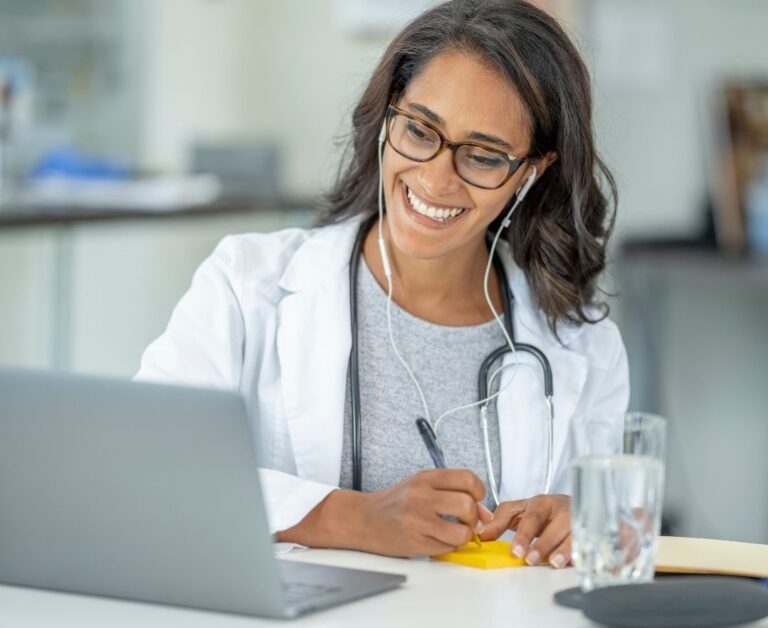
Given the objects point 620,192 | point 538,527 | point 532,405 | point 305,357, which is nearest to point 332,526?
point 538,527

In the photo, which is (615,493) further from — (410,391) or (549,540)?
(410,391)

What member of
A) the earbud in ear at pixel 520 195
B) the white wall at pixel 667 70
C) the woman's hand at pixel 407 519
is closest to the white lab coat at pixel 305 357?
the earbud in ear at pixel 520 195

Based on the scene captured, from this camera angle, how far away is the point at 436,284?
6.11ft

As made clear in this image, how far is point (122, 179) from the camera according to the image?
4.12 metres

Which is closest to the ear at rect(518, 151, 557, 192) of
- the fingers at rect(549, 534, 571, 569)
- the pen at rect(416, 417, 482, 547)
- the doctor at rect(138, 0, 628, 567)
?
the doctor at rect(138, 0, 628, 567)

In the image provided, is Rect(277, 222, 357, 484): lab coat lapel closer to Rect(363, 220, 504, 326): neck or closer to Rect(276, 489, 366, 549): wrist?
Rect(363, 220, 504, 326): neck

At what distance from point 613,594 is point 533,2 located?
946 mm

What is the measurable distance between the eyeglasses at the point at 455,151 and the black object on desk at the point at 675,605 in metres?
0.71

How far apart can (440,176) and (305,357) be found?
0.29 meters

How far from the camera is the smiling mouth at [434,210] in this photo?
171 cm

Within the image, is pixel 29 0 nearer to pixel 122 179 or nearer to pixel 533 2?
pixel 122 179

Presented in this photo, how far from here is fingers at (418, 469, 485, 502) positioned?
134 centimetres

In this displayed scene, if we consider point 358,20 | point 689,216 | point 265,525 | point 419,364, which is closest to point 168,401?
point 265,525

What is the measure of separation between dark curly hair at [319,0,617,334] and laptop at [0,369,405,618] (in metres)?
0.77
